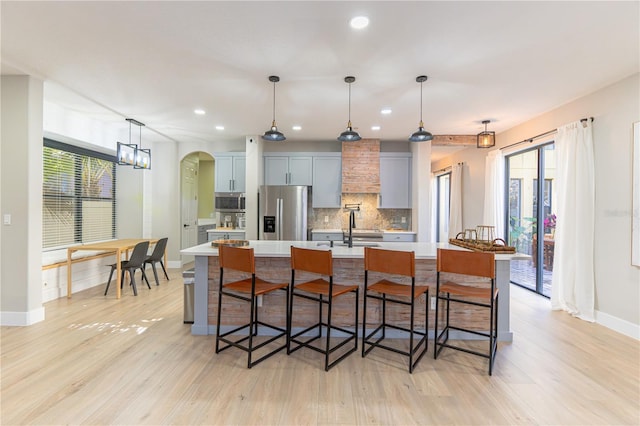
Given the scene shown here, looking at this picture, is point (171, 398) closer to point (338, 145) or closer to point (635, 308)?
point (635, 308)

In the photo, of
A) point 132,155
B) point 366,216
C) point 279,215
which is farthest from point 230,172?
point 366,216

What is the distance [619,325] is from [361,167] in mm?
4203

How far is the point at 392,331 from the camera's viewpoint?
10.2ft

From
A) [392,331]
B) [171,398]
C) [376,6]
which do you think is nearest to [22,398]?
[171,398]

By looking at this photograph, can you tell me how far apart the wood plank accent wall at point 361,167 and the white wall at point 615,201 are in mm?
3071

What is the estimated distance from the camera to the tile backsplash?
641 centimetres

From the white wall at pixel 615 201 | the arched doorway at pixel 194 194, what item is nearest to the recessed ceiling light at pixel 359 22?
the white wall at pixel 615 201

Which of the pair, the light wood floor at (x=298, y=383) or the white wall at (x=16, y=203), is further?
the white wall at (x=16, y=203)

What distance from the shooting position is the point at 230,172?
6.22m

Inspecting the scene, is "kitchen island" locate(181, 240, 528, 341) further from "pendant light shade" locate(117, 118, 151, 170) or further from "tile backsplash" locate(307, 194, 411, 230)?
"tile backsplash" locate(307, 194, 411, 230)

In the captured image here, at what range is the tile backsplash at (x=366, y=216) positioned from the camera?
21.0 feet

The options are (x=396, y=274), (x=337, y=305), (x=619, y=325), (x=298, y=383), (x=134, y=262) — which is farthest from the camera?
(x=134, y=262)

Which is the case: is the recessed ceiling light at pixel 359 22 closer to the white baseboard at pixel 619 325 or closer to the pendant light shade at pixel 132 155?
the pendant light shade at pixel 132 155

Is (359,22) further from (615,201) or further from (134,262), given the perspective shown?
(134,262)
